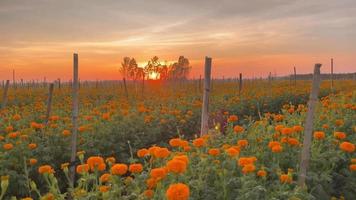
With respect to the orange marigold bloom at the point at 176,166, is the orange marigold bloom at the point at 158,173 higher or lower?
lower

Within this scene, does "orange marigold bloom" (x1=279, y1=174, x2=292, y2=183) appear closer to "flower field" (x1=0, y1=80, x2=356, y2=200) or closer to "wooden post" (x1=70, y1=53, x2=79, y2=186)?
"flower field" (x1=0, y1=80, x2=356, y2=200)

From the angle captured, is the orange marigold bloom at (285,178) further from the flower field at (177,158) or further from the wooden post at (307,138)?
the wooden post at (307,138)

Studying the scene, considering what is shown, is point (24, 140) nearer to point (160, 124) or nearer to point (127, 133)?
point (127, 133)

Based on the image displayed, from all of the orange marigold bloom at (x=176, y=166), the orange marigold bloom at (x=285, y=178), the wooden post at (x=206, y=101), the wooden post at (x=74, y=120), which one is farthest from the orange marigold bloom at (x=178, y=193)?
the wooden post at (x=206, y=101)

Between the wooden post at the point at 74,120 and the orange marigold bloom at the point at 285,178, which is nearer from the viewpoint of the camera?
the orange marigold bloom at the point at 285,178

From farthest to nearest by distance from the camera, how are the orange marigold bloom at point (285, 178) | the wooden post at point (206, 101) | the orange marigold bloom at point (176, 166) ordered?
the wooden post at point (206, 101) < the orange marigold bloom at point (285, 178) < the orange marigold bloom at point (176, 166)

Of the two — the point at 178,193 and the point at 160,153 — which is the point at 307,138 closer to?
the point at 160,153

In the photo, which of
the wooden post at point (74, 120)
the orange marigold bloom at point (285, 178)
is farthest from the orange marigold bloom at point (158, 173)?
the wooden post at point (74, 120)

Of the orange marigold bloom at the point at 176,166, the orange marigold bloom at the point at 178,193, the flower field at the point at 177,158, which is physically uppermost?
the orange marigold bloom at the point at 176,166

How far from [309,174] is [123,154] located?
193 inches

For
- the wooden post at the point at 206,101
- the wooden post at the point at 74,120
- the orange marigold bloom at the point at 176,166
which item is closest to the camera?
the orange marigold bloom at the point at 176,166

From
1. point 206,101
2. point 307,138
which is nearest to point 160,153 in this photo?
point 307,138

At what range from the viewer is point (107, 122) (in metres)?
9.46

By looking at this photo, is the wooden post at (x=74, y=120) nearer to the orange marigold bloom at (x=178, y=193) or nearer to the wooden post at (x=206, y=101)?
the wooden post at (x=206, y=101)
